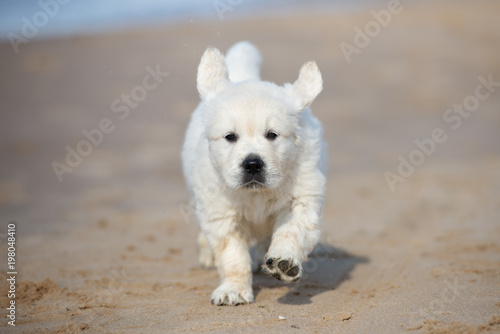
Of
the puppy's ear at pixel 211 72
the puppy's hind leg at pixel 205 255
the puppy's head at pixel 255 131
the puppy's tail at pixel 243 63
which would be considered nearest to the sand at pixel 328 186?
the puppy's hind leg at pixel 205 255

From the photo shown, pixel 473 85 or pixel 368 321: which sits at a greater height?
pixel 473 85

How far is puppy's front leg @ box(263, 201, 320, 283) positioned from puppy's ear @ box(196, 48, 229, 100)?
122 centimetres

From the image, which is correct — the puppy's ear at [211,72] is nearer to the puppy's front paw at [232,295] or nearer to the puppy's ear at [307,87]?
the puppy's ear at [307,87]

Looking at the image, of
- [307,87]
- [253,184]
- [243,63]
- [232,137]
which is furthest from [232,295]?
[243,63]

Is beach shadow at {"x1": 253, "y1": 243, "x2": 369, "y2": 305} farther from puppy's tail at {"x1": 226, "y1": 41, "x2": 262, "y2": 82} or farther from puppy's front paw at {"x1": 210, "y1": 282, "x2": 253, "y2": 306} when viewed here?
puppy's tail at {"x1": 226, "y1": 41, "x2": 262, "y2": 82}

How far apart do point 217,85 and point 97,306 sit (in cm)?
205

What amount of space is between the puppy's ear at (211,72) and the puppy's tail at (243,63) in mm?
704

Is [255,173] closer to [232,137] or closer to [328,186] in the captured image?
[232,137]

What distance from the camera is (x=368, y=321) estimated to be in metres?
3.88

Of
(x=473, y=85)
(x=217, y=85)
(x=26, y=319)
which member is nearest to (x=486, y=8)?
(x=473, y=85)

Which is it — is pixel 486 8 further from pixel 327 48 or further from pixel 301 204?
pixel 301 204

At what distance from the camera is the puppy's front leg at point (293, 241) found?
412 centimetres

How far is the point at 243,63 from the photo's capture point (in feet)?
19.4

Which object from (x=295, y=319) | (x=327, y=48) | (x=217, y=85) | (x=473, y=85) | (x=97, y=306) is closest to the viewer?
(x=295, y=319)
